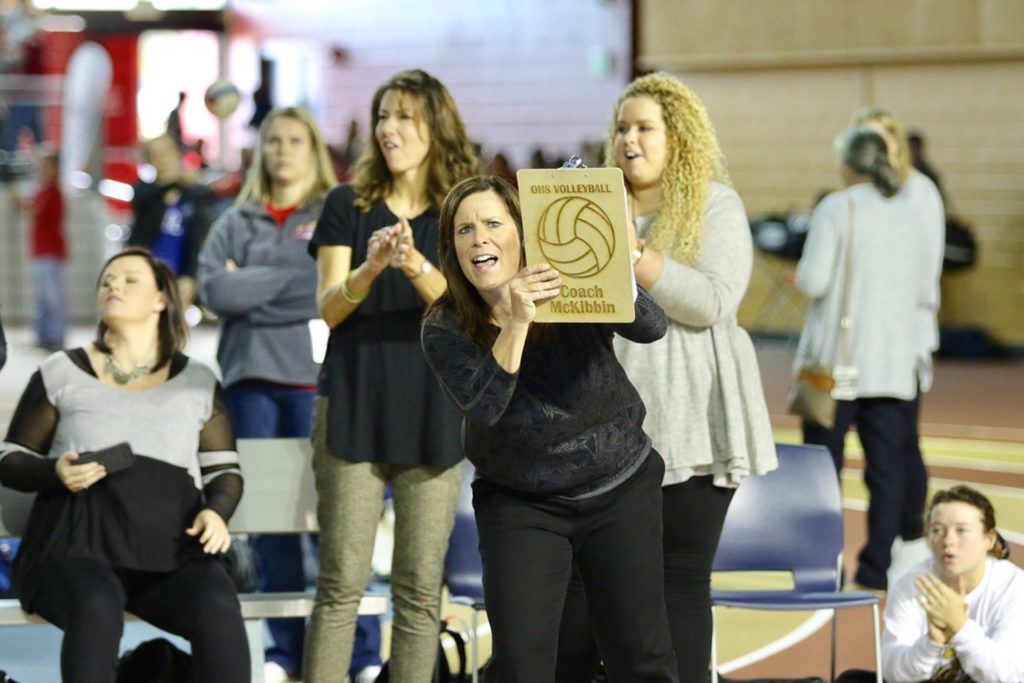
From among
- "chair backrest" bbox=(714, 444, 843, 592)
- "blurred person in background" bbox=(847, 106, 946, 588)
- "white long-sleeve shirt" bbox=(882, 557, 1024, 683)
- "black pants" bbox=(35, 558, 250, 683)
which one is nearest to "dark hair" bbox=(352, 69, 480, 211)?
"black pants" bbox=(35, 558, 250, 683)

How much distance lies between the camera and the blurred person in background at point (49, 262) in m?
15.5

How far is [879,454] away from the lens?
669cm

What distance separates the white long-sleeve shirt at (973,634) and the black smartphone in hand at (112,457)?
7.35 feet

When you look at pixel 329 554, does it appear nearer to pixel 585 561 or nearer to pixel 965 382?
pixel 585 561

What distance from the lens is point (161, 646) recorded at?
427 cm

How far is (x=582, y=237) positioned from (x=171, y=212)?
5.32 m

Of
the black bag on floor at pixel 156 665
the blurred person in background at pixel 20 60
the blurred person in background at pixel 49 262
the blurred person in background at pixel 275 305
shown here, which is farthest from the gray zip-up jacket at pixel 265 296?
the blurred person in background at pixel 20 60

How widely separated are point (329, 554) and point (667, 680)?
1.26 meters

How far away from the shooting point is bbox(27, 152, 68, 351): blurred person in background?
50.9 feet

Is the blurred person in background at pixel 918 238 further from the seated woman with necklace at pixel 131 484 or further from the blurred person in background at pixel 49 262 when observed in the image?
the blurred person in background at pixel 49 262

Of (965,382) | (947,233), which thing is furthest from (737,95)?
(965,382)

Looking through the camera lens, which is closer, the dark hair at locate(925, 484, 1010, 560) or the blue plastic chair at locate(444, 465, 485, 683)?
the dark hair at locate(925, 484, 1010, 560)

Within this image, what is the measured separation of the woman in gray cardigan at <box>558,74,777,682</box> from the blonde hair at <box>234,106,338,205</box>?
160cm

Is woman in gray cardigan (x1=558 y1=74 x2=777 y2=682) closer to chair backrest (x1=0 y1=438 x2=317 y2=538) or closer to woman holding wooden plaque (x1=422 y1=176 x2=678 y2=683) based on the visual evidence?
woman holding wooden plaque (x1=422 y1=176 x2=678 y2=683)
